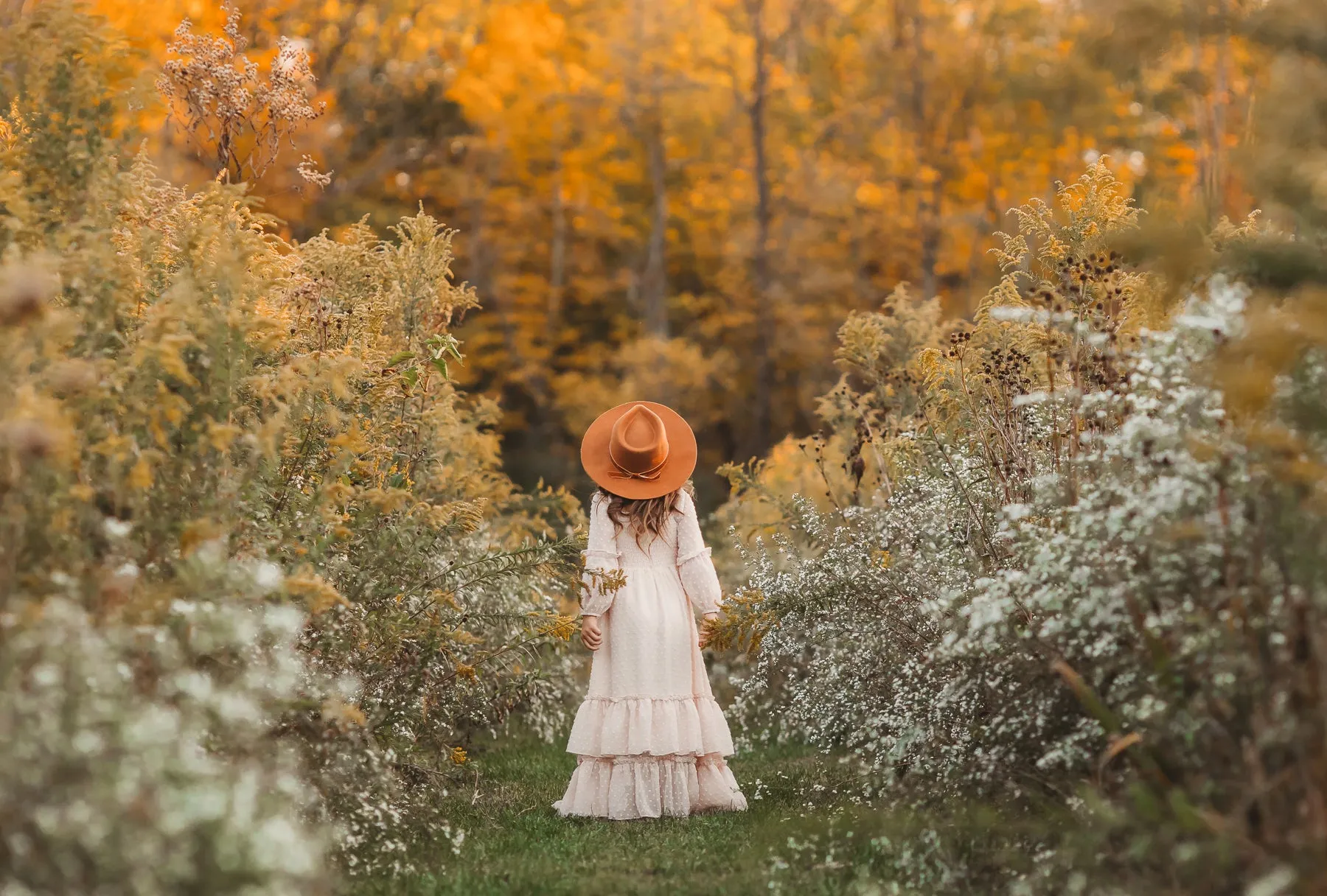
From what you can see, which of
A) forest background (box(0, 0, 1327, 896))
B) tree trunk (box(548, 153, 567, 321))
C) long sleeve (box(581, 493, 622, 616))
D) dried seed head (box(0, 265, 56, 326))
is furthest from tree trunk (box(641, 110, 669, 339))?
dried seed head (box(0, 265, 56, 326))

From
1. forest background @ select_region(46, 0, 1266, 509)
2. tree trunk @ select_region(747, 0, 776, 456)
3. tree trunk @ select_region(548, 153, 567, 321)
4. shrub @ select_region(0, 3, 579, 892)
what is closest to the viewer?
shrub @ select_region(0, 3, 579, 892)

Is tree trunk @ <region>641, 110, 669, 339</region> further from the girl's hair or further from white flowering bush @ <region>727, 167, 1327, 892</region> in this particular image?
white flowering bush @ <region>727, 167, 1327, 892</region>

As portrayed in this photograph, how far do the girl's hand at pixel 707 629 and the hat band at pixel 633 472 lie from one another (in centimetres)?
73

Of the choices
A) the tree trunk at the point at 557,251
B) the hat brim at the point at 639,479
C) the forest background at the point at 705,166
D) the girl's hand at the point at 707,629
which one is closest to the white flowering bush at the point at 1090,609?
the girl's hand at the point at 707,629

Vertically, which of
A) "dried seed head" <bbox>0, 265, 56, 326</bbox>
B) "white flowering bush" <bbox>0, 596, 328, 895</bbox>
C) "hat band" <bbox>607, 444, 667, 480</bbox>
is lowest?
"white flowering bush" <bbox>0, 596, 328, 895</bbox>

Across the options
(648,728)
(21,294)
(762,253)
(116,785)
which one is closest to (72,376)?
(21,294)

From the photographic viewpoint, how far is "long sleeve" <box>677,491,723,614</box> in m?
Answer: 6.65

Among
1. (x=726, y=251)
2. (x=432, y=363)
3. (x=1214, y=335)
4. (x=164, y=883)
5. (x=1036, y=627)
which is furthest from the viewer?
(x=726, y=251)

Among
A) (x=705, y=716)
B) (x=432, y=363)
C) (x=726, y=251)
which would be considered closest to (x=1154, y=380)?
(x=705, y=716)

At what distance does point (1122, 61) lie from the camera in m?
4.59

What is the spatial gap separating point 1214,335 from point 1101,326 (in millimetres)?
1711

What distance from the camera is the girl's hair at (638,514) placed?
6.64 m

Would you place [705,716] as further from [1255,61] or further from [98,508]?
[1255,61]

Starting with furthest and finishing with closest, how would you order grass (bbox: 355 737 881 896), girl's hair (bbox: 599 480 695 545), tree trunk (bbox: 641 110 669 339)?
tree trunk (bbox: 641 110 669 339), girl's hair (bbox: 599 480 695 545), grass (bbox: 355 737 881 896)
